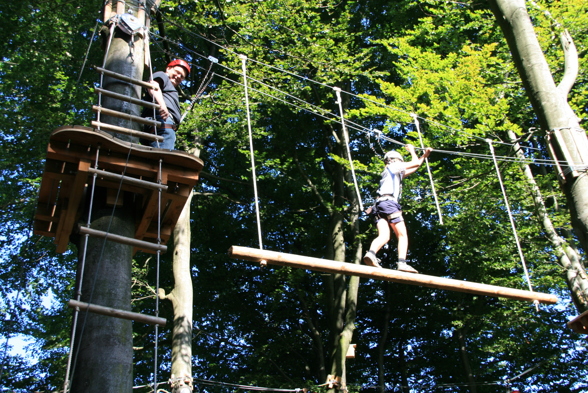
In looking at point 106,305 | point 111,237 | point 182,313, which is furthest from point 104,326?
point 182,313

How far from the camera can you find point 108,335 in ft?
11.3

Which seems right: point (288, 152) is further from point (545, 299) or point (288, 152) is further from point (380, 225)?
point (545, 299)

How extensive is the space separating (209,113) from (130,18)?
617 cm

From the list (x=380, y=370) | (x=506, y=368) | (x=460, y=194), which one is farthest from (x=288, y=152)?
(x=506, y=368)

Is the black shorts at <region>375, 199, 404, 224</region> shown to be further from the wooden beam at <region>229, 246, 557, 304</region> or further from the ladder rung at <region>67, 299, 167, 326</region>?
the ladder rung at <region>67, 299, 167, 326</region>

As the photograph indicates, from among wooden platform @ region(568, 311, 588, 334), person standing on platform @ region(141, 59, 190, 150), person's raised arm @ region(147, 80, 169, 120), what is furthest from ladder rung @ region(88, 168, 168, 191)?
wooden platform @ region(568, 311, 588, 334)

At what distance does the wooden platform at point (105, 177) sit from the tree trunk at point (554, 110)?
10.8 ft

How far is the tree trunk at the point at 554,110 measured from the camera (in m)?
5.10

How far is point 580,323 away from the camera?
540 cm

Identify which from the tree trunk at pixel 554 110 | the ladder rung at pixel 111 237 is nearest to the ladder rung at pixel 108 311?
the ladder rung at pixel 111 237

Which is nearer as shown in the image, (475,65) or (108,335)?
(108,335)

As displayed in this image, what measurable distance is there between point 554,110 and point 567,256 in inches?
195

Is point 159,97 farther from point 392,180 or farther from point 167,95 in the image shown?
point 392,180

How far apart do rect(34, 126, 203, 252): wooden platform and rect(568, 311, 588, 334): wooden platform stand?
3678mm
